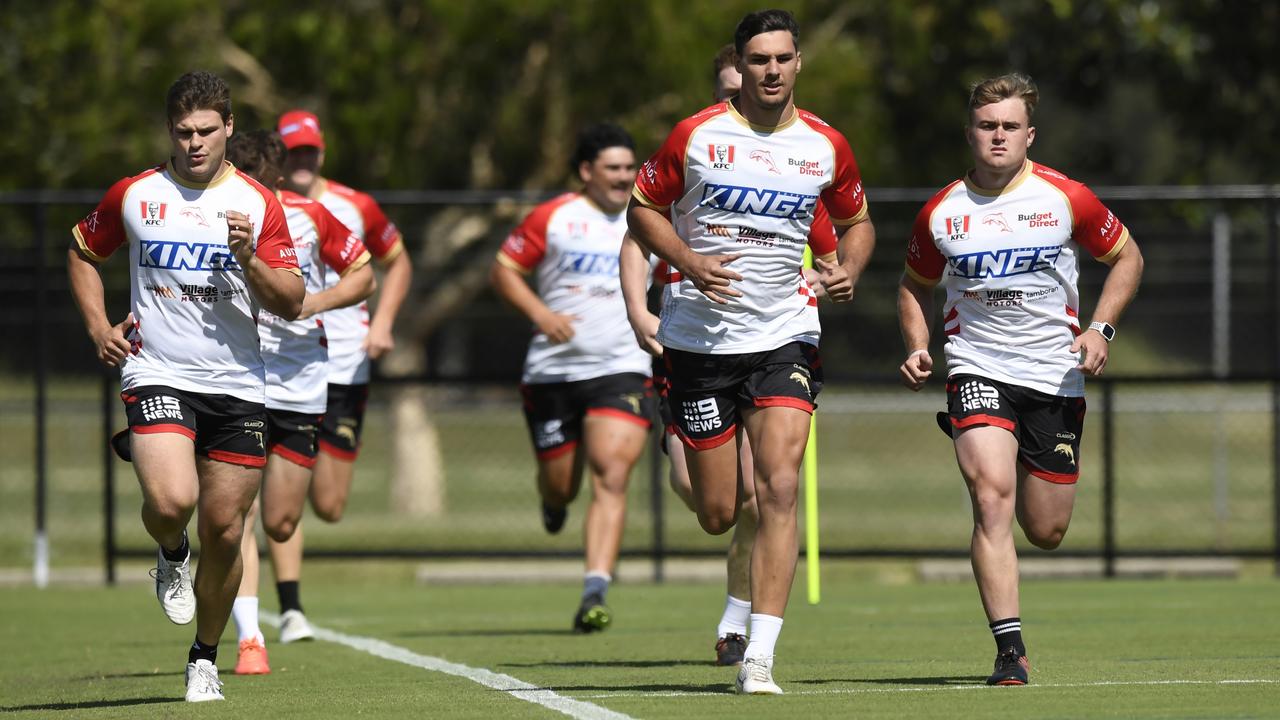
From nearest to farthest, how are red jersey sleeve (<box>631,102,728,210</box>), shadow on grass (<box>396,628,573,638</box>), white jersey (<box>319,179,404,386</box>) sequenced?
red jersey sleeve (<box>631,102,728,210</box>), white jersey (<box>319,179,404,386</box>), shadow on grass (<box>396,628,573,638</box>)

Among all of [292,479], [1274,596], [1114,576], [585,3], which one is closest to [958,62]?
[585,3]

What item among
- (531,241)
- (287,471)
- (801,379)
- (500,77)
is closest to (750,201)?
(801,379)

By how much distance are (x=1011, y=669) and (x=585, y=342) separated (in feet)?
13.4

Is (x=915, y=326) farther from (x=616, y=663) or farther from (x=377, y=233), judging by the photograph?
(x=377, y=233)

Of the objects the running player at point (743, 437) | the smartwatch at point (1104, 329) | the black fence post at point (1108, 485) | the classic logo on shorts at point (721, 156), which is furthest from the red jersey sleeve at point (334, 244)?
the black fence post at point (1108, 485)

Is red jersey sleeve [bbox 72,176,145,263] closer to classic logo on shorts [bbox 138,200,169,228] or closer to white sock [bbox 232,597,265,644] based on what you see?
classic logo on shorts [bbox 138,200,169,228]

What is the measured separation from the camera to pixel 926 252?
7.16m

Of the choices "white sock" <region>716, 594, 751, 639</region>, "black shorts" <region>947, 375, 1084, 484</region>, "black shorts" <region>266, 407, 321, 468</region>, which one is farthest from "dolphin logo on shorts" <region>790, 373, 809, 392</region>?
"black shorts" <region>266, 407, 321, 468</region>

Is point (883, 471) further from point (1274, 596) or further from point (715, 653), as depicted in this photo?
point (715, 653)

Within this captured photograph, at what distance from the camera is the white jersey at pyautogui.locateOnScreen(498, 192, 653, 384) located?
10.3 meters

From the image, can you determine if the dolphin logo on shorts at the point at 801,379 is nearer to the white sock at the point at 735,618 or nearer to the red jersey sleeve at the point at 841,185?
the red jersey sleeve at the point at 841,185

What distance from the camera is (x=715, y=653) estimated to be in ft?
28.1

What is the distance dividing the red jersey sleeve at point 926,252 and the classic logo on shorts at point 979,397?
0.43 metres

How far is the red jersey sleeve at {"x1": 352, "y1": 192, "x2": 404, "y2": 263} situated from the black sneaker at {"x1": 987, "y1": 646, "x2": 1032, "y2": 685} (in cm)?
437
